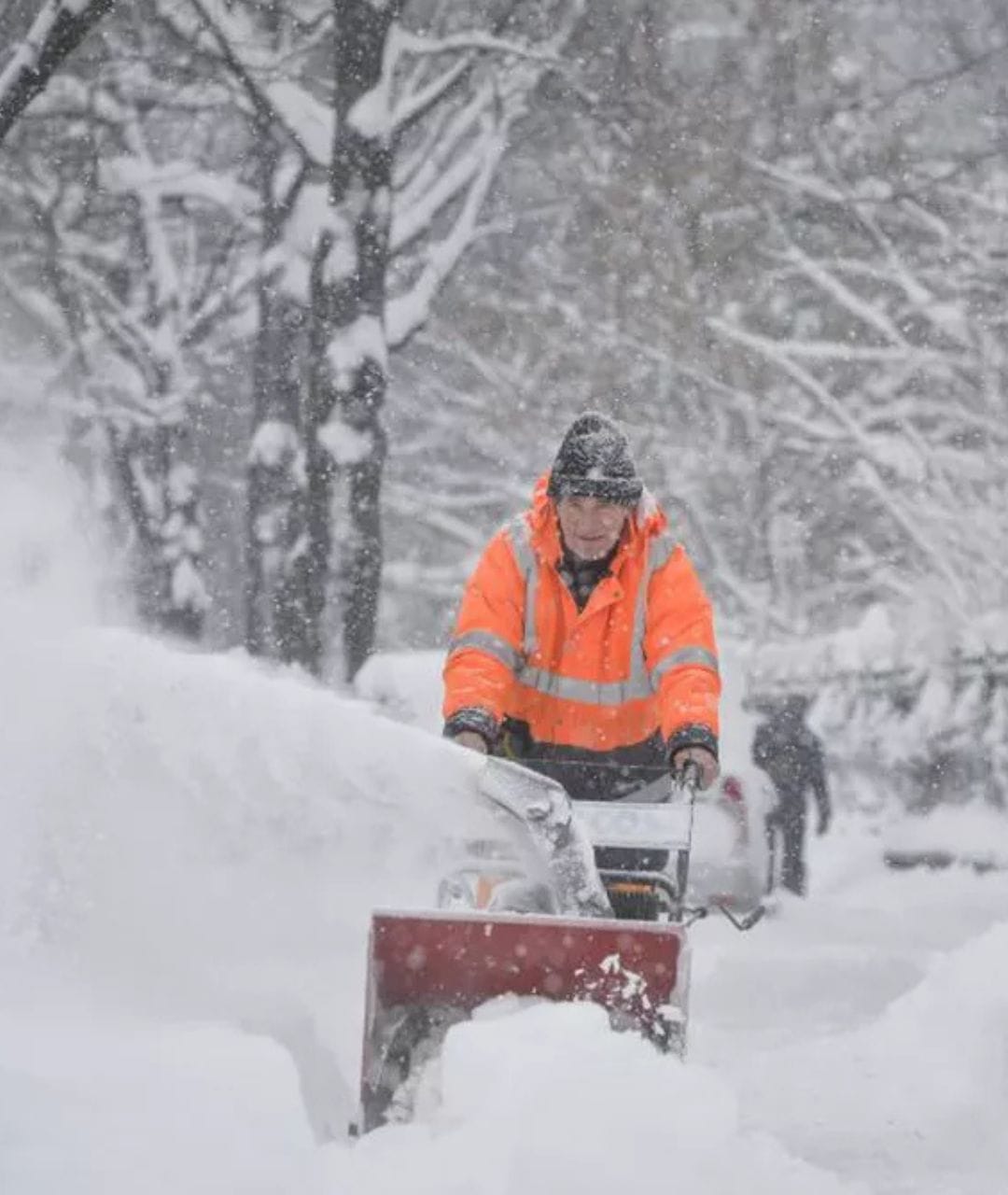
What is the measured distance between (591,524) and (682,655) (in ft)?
1.35

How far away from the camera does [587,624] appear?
20.7 ft

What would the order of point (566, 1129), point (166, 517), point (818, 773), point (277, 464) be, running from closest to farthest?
point (566, 1129)
point (818, 773)
point (277, 464)
point (166, 517)

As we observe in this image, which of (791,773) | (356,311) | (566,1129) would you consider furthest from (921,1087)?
(356,311)

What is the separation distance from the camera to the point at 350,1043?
7.13m

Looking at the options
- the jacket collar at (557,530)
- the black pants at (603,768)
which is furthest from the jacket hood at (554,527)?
the black pants at (603,768)

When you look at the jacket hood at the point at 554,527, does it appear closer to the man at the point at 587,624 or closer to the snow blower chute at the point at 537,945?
the man at the point at 587,624

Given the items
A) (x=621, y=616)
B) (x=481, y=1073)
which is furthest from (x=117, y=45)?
(x=481, y=1073)

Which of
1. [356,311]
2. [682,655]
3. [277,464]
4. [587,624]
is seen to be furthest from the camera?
[277,464]

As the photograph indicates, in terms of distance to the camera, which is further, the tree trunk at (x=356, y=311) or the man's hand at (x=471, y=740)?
the tree trunk at (x=356, y=311)

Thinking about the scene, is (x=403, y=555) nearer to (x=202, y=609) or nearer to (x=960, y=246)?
(x=202, y=609)

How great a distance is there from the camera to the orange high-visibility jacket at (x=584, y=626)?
6266 millimetres

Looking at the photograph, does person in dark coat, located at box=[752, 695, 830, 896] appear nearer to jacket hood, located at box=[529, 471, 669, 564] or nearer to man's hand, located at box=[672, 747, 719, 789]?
jacket hood, located at box=[529, 471, 669, 564]

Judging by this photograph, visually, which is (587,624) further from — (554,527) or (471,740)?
(471,740)

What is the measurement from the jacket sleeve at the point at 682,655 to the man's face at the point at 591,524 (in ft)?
0.58
